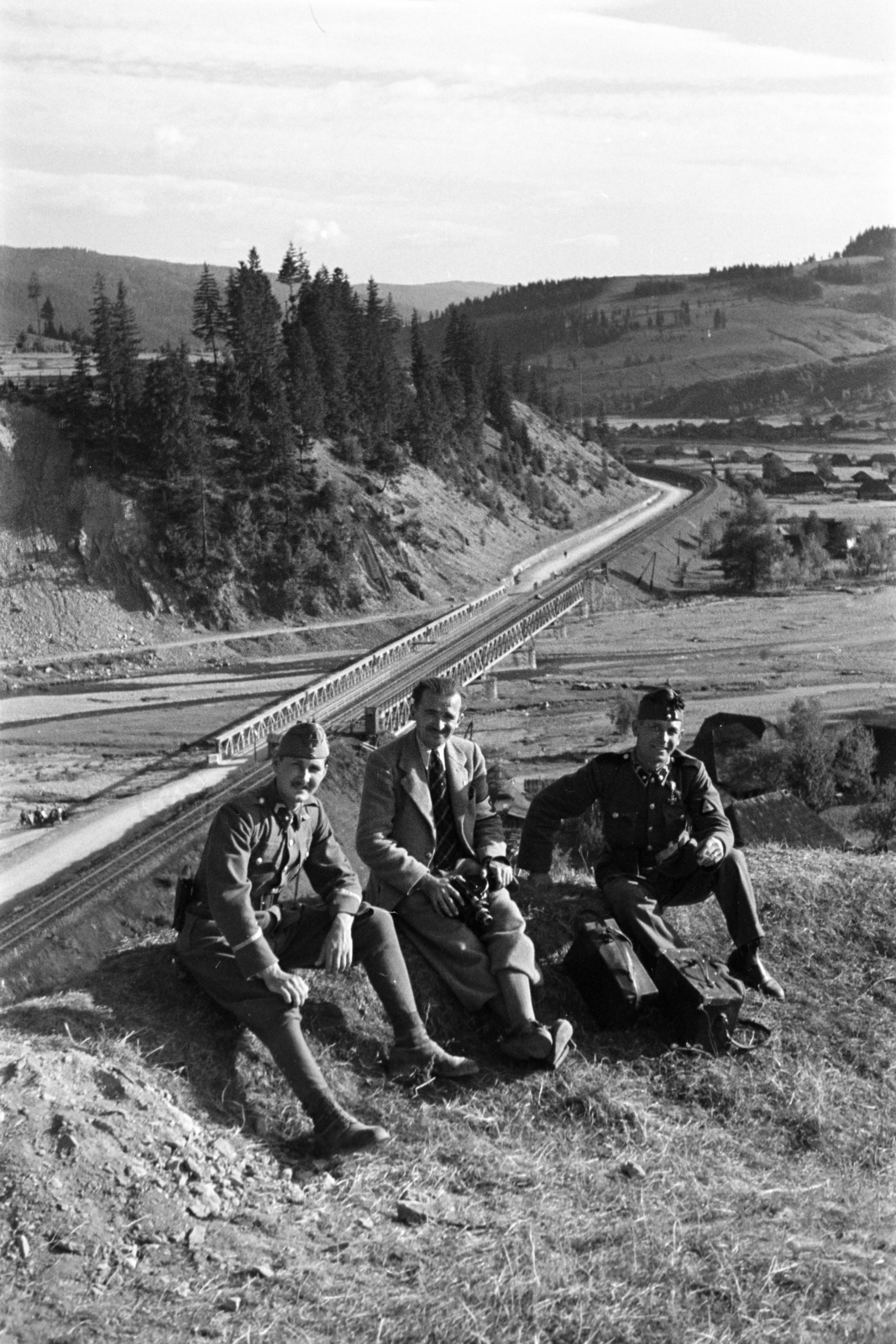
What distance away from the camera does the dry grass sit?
522cm

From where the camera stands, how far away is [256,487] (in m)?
69.8

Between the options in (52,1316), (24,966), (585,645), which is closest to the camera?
(52,1316)

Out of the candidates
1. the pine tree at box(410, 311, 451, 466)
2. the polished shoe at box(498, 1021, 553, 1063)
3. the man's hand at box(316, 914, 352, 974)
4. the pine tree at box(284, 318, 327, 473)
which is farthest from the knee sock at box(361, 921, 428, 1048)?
the pine tree at box(410, 311, 451, 466)

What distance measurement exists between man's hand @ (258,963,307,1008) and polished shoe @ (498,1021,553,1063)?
1.19 metres

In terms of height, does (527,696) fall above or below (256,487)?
below

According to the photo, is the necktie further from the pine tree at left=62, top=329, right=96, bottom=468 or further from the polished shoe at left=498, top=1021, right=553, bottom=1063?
the pine tree at left=62, top=329, right=96, bottom=468

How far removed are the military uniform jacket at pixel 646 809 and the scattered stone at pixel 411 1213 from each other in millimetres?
2915

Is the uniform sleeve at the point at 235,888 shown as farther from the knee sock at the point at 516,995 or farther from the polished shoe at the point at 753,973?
the polished shoe at the point at 753,973

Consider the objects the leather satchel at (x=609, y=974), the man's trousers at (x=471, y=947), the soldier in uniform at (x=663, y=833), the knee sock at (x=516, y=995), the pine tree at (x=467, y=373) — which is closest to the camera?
the knee sock at (x=516, y=995)

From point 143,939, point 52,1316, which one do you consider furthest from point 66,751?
point 52,1316

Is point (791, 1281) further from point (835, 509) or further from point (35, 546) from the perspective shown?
point (835, 509)

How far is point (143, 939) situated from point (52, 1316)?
375 centimetres

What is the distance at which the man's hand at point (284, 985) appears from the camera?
6781 mm

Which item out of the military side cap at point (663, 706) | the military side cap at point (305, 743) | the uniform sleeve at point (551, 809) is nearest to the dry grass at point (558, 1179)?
the uniform sleeve at point (551, 809)
